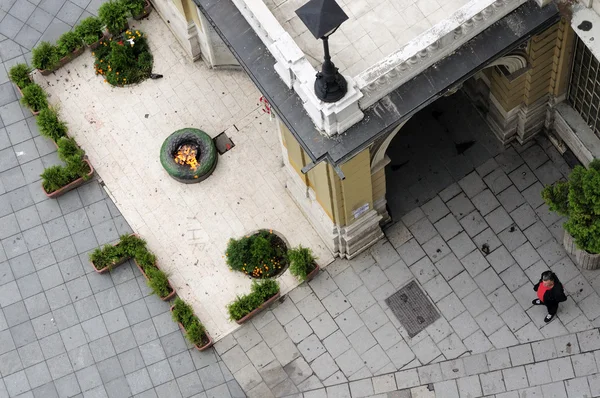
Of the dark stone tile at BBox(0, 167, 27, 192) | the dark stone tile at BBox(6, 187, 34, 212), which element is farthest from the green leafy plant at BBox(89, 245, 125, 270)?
the dark stone tile at BBox(0, 167, 27, 192)

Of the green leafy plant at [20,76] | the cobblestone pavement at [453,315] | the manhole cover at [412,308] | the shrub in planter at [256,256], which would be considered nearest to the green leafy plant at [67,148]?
the green leafy plant at [20,76]

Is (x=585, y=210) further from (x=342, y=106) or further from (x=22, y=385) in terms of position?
(x=22, y=385)

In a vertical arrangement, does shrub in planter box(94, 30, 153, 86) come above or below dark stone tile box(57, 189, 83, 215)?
above

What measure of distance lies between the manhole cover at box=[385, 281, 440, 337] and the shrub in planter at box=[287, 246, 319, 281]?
2382 mm

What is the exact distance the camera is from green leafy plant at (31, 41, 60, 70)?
33.5 meters

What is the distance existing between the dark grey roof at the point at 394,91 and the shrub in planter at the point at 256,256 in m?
6.60

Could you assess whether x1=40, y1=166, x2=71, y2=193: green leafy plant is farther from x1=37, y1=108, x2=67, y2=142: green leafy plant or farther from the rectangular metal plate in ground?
the rectangular metal plate in ground

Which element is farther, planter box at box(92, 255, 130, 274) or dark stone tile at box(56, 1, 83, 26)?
dark stone tile at box(56, 1, 83, 26)

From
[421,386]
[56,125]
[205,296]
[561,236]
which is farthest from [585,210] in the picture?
[56,125]

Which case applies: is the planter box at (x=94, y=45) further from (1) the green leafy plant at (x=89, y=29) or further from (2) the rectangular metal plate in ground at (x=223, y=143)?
(2) the rectangular metal plate in ground at (x=223, y=143)

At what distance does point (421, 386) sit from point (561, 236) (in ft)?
Result: 19.5

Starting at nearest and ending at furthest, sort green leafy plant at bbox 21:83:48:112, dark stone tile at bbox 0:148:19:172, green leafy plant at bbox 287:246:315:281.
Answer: green leafy plant at bbox 287:246:315:281
green leafy plant at bbox 21:83:48:112
dark stone tile at bbox 0:148:19:172

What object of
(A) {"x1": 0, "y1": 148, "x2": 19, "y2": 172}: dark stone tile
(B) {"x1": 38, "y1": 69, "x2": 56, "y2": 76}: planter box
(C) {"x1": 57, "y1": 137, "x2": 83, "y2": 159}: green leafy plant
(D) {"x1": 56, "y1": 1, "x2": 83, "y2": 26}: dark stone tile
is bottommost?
(A) {"x1": 0, "y1": 148, "x2": 19, "y2": 172}: dark stone tile

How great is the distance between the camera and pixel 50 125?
32.4 meters
